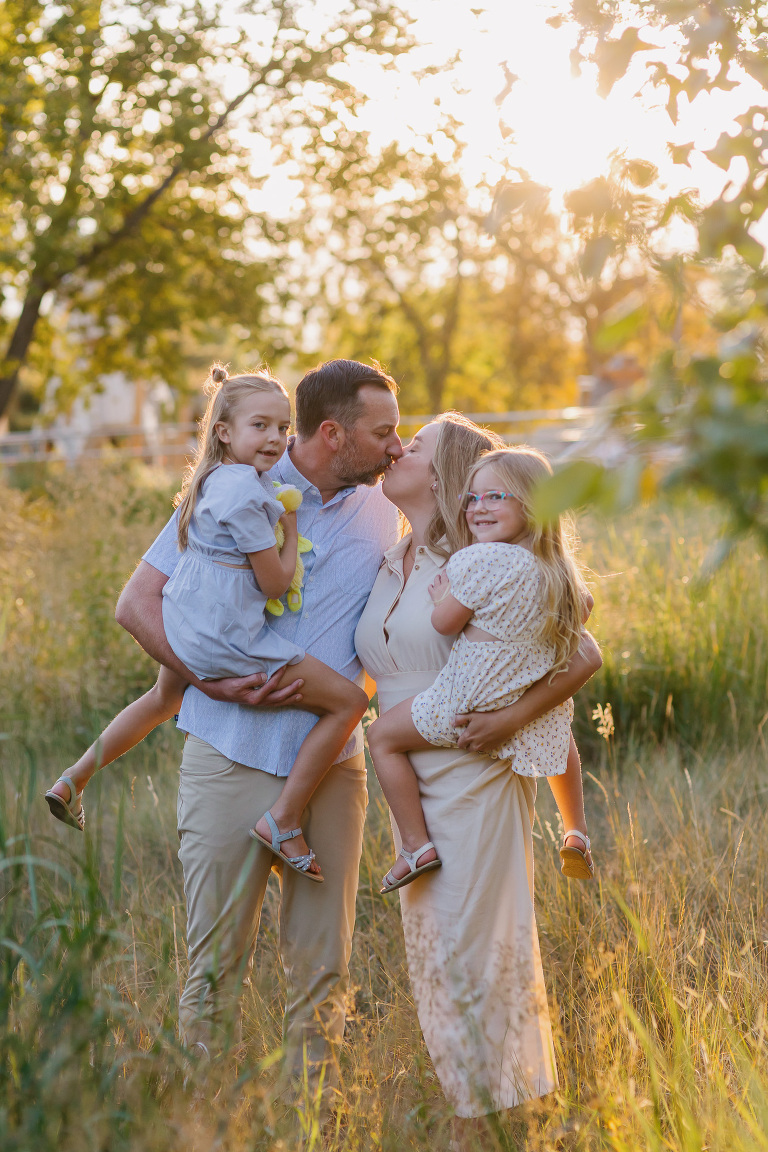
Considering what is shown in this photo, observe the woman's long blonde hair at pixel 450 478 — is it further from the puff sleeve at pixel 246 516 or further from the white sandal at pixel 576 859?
the white sandal at pixel 576 859

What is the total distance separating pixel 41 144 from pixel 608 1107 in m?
12.6

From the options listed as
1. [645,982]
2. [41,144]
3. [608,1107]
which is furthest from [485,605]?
[41,144]

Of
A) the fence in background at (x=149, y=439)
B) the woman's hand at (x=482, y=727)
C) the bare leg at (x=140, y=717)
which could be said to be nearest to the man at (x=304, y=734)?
the bare leg at (x=140, y=717)

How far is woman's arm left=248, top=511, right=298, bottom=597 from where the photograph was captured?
2877mm

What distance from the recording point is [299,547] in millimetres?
3074

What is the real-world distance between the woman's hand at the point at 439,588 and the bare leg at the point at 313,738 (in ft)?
1.26

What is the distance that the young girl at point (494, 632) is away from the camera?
2656 mm

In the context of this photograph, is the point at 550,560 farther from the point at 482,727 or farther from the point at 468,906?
the point at 468,906

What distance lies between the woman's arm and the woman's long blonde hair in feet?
1.28

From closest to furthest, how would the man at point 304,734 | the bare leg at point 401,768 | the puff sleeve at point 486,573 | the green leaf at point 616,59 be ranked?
the green leaf at point 616,59 → the puff sleeve at point 486,573 → the bare leg at point 401,768 → the man at point 304,734

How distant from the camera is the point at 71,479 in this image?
355 inches

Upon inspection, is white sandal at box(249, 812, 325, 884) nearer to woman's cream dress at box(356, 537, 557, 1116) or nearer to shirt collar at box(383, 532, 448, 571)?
woman's cream dress at box(356, 537, 557, 1116)

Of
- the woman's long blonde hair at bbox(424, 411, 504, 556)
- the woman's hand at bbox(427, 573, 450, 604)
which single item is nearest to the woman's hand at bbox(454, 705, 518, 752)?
the woman's hand at bbox(427, 573, 450, 604)

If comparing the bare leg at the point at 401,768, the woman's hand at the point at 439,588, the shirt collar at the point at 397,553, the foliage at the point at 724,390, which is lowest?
the bare leg at the point at 401,768
